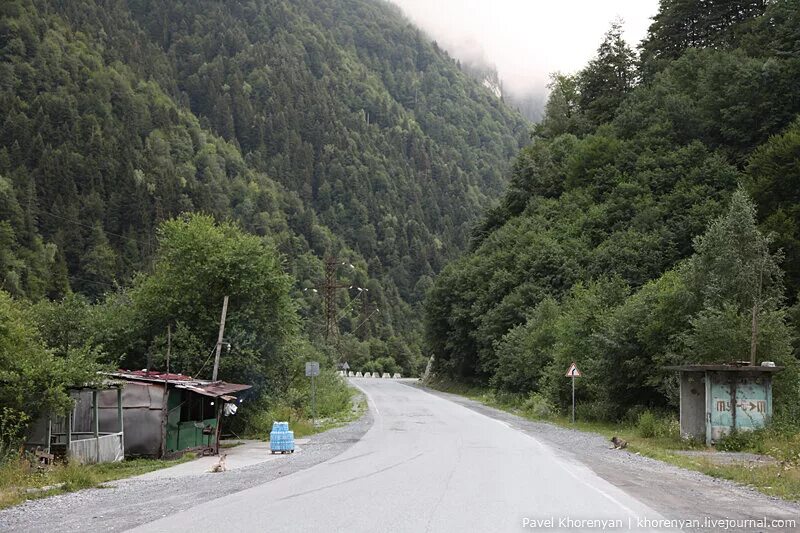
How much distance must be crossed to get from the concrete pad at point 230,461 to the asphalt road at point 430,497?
2.38 meters

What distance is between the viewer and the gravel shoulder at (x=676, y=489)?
11.1 metres

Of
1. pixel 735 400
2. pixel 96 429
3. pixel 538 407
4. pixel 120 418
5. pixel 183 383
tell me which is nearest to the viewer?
pixel 96 429

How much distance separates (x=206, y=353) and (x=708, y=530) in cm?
2013

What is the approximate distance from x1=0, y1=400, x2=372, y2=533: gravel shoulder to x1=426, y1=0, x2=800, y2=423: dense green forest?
16.1m

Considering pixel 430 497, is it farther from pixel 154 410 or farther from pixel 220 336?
pixel 220 336

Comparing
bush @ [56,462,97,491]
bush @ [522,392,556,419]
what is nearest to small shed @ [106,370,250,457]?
bush @ [56,462,97,491]

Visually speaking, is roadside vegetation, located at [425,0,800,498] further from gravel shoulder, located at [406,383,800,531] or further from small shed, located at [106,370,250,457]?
small shed, located at [106,370,250,457]

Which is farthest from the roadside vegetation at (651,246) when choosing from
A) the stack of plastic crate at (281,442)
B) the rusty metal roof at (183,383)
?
the rusty metal roof at (183,383)

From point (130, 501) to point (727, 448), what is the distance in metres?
16.5

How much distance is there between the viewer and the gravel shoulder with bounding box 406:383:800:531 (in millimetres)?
11141

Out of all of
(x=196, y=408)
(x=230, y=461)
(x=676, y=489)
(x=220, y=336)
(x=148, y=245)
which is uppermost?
(x=148, y=245)

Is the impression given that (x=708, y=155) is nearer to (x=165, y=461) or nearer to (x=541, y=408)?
(x=541, y=408)

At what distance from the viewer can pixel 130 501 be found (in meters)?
12.6

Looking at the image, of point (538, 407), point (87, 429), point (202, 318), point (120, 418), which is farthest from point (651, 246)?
point (87, 429)
